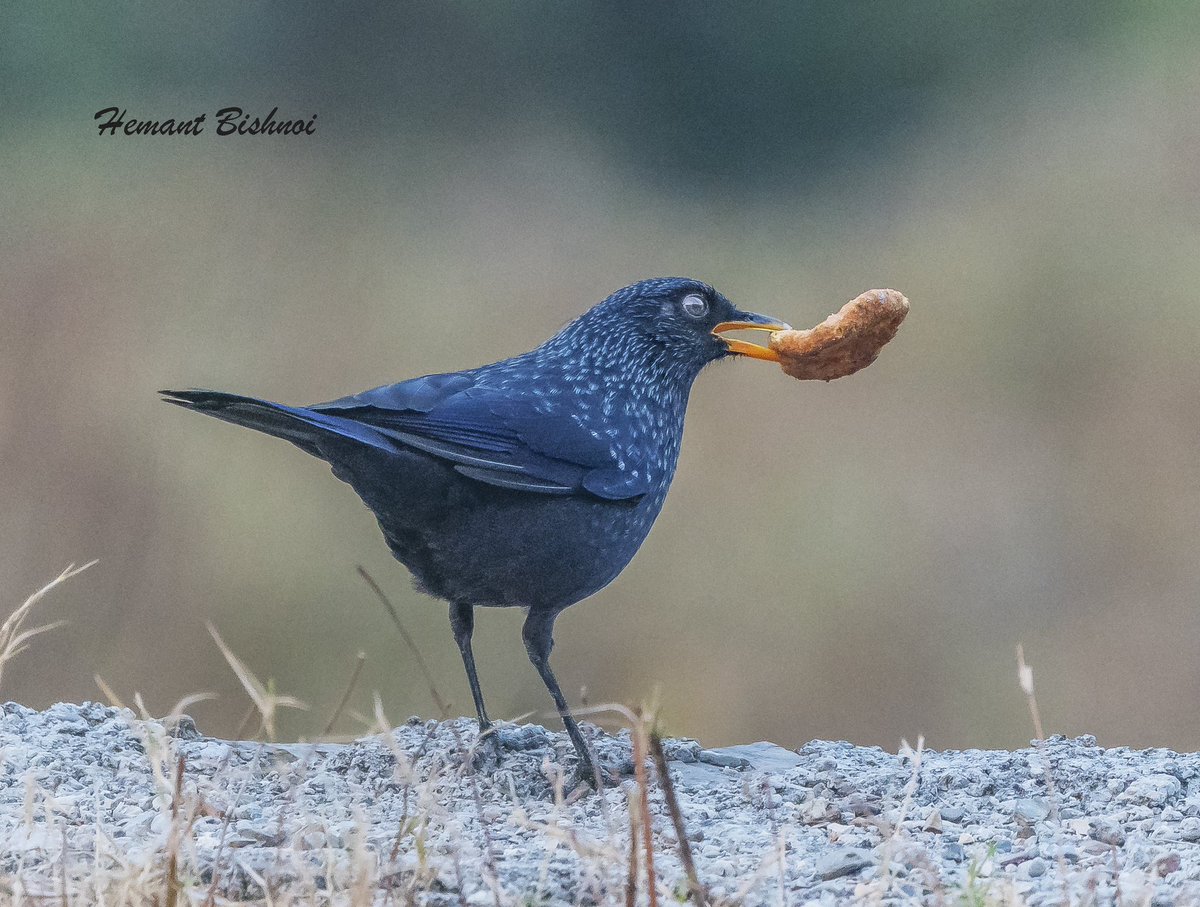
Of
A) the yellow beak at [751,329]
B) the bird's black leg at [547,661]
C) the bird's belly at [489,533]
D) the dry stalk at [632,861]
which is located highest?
the yellow beak at [751,329]

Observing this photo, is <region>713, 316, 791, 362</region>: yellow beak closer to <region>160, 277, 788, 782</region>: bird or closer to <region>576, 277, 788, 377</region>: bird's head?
<region>576, 277, 788, 377</region>: bird's head

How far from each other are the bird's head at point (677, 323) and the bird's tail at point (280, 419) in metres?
1.29

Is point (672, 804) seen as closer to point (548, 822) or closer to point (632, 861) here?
point (632, 861)

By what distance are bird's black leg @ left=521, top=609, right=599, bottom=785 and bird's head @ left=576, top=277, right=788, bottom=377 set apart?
1098mm

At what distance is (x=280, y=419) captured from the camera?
3.97m

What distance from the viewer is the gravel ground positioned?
9.71ft

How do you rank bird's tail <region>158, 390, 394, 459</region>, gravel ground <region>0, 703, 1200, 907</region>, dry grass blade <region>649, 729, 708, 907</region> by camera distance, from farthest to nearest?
bird's tail <region>158, 390, 394, 459</region> → gravel ground <region>0, 703, 1200, 907</region> → dry grass blade <region>649, 729, 708, 907</region>

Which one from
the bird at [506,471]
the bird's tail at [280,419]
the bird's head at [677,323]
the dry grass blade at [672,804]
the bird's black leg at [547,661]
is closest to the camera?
the dry grass blade at [672,804]

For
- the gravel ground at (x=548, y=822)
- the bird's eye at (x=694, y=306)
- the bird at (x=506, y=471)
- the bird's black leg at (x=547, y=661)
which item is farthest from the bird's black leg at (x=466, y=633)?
the bird's eye at (x=694, y=306)

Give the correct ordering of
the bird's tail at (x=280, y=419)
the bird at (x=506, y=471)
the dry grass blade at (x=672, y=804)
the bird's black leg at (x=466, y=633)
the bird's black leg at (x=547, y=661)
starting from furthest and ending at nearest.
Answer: the bird's black leg at (x=466, y=633) < the bird's black leg at (x=547, y=661) < the bird at (x=506, y=471) < the bird's tail at (x=280, y=419) < the dry grass blade at (x=672, y=804)

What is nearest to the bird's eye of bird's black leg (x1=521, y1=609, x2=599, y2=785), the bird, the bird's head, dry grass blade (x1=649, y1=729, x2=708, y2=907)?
the bird's head

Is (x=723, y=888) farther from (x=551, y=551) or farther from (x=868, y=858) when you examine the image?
(x=551, y=551)

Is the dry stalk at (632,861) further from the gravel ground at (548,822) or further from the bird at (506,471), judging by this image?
the bird at (506,471)

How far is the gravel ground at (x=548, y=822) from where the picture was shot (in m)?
2.96
